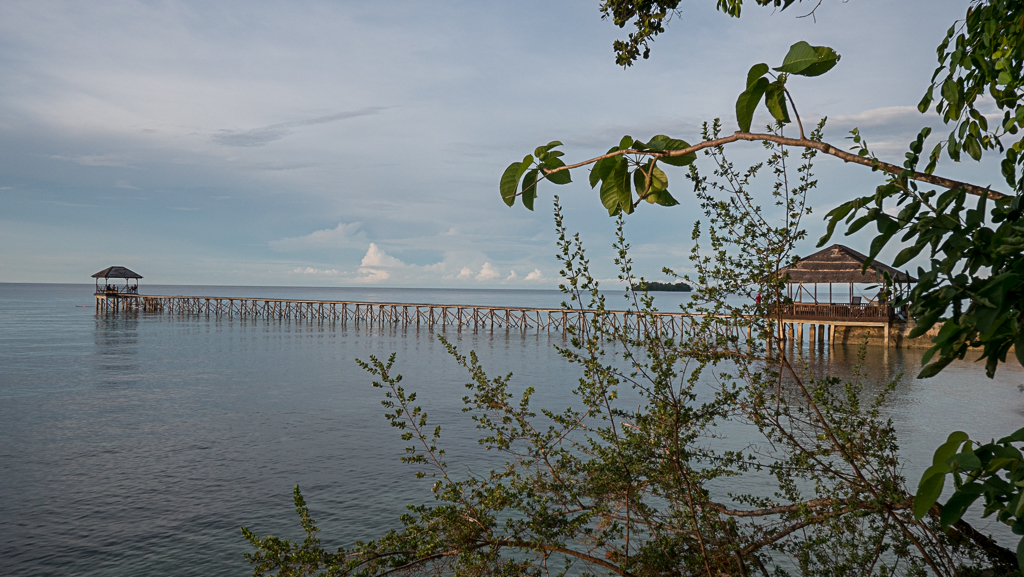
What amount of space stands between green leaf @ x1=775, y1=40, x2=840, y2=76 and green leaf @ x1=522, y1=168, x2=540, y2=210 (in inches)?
18.5

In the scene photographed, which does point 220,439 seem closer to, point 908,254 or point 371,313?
point 908,254

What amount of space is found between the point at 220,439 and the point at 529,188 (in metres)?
15.0

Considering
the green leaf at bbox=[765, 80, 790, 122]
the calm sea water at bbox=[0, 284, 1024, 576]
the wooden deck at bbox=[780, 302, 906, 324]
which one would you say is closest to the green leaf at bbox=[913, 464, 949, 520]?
the green leaf at bbox=[765, 80, 790, 122]

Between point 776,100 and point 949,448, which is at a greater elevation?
point 776,100

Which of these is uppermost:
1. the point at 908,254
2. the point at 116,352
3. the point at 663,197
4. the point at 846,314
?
the point at 663,197

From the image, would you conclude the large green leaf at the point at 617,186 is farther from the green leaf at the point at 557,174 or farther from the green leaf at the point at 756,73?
the green leaf at the point at 756,73

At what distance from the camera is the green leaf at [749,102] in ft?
3.61

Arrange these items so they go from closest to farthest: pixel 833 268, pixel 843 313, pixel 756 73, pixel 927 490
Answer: pixel 927 490 < pixel 756 73 < pixel 833 268 < pixel 843 313

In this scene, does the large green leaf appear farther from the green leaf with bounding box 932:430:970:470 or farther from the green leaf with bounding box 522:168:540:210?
the green leaf with bounding box 932:430:970:470

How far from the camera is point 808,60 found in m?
1.02

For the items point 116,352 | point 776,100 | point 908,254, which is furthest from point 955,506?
point 116,352

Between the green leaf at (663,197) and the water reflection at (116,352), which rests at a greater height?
the green leaf at (663,197)

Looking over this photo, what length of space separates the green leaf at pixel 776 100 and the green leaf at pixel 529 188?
0.43m

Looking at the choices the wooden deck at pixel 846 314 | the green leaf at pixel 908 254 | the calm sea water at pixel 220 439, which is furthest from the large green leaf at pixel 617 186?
the wooden deck at pixel 846 314
